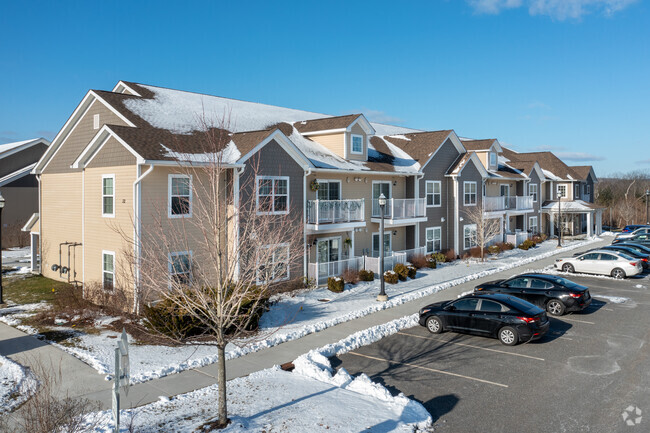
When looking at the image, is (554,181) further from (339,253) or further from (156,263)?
(156,263)

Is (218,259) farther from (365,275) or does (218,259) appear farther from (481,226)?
(481,226)

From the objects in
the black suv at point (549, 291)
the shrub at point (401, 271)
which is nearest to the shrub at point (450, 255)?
the shrub at point (401, 271)

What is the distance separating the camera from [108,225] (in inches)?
752

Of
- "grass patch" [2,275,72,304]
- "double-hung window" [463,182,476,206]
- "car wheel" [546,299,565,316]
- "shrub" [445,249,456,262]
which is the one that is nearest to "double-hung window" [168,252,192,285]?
"grass patch" [2,275,72,304]

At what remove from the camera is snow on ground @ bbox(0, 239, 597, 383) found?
1264 centimetres

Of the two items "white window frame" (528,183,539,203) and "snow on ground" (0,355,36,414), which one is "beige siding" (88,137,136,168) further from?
"white window frame" (528,183,539,203)

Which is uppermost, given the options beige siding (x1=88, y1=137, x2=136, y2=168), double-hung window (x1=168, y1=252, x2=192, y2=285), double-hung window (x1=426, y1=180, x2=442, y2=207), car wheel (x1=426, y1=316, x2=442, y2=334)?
beige siding (x1=88, y1=137, x2=136, y2=168)

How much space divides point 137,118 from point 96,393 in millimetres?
13650

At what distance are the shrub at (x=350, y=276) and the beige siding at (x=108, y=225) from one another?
998 cm

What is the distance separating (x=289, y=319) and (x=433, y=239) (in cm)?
1793

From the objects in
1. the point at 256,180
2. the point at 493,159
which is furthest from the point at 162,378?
the point at 493,159

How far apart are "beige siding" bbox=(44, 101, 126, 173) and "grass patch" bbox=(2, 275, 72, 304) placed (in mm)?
5683

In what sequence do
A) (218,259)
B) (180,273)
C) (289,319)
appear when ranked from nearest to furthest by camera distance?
(218,259), (180,273), (289,319)

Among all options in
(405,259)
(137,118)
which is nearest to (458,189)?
(405,259)
